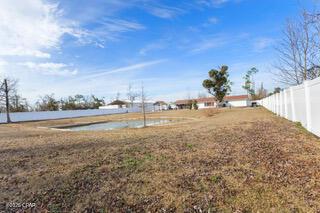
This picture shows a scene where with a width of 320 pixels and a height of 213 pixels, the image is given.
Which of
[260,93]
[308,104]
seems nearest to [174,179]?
[308,104]

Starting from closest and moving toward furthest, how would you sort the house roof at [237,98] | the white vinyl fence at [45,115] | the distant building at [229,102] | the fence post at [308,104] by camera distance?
the fence post at [308,104], the white vinyl fence at [45,115], the distant building at [229,102], the house roof at [237,98]

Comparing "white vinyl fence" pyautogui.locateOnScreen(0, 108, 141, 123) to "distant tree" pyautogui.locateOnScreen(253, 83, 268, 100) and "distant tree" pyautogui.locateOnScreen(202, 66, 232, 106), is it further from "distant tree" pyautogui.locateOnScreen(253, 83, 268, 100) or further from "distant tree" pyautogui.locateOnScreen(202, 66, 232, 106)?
"distant tree" pyautogui.locateOnScreen(253, 83, 268, 100)

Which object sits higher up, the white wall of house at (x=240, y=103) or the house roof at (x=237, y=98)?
the house roof at (x=237, y=98)

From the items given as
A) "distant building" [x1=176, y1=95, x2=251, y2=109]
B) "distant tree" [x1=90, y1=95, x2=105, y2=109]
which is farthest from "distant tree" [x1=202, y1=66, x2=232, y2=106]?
"distant tree" [x1=90, y1=95, x2=105, y2=109]

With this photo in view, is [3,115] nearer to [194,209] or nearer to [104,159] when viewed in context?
[104,159]

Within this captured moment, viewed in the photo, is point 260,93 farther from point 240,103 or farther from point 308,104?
point 308,104

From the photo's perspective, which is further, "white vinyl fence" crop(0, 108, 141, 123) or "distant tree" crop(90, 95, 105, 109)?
"distant tree" crop(90, 95, 105, 109)

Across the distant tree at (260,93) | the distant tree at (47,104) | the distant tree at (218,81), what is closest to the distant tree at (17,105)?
the distant tree at (47,104)

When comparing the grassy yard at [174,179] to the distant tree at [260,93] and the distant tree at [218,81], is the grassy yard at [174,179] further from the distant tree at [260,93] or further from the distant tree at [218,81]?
the distant tree at [260,93]

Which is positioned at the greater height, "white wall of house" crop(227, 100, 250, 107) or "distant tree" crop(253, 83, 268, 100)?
"distant tree" crop(253, 83, 268, 100)

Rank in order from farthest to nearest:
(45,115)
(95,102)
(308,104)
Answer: (95,102) → (45,115) → (308,104)

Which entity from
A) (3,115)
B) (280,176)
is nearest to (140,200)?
(280,176)

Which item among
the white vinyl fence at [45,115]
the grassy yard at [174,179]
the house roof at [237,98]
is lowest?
the grassy yard at [174,179]

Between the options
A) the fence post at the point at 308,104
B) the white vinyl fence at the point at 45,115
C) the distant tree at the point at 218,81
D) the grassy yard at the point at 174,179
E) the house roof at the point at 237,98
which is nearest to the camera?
the grassy yard at the point at 174,179
